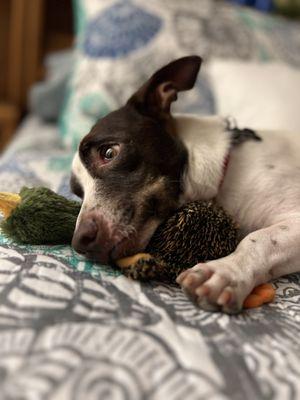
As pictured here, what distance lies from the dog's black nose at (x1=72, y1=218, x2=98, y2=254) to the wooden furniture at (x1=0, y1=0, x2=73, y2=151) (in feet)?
8.97

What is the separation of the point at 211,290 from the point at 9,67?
339cm

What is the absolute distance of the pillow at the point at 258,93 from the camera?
2.28m

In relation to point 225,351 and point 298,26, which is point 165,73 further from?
point 298,26

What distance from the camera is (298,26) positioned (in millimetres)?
3059

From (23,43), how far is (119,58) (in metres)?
1.57

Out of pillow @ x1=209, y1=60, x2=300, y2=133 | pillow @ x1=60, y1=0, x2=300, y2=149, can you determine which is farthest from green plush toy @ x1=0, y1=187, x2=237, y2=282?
pillow @ x1=60, y1=0, x2=300, y2=149

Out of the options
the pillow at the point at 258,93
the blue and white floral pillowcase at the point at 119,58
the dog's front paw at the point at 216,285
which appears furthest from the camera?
the blue and white floral pillowcase at the point at 119,58

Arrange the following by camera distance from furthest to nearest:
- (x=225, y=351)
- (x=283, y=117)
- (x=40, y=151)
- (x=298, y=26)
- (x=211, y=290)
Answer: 1. (x=298, y=26)
2. (x=40, y=151)
3. (x=283, y=117)
4. (x=211, y=290)
5. (x=225, y=351)

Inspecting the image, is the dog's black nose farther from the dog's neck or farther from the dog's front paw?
the dog's neck

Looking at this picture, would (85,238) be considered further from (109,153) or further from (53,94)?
(53,94)

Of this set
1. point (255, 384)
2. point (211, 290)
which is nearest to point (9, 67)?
point (211, 290)

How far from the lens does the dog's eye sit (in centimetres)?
151

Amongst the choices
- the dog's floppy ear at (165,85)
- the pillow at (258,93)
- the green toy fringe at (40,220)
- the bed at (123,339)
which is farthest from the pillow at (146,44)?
the bed at (123,339)

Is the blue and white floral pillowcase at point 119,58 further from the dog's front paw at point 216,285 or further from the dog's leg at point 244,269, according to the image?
the dog's front paw at point 216,285
